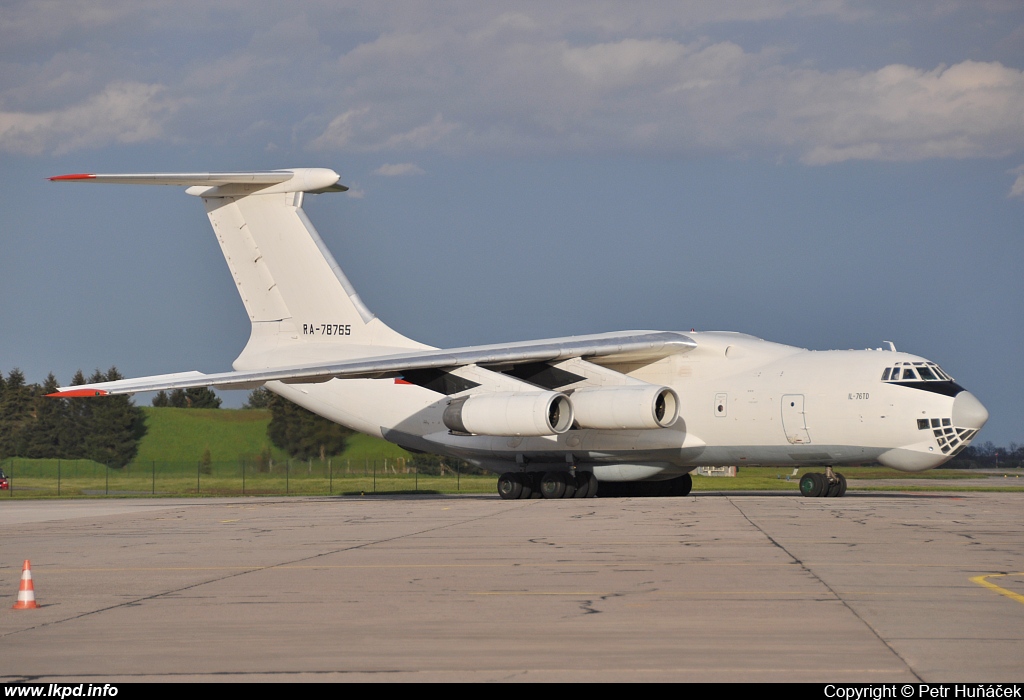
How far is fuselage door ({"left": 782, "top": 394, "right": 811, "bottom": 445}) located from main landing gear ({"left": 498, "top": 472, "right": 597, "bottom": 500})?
4496 mm

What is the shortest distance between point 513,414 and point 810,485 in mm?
6206

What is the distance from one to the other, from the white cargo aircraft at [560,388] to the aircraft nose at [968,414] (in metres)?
0.03

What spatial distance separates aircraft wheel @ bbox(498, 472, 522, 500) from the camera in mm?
24125

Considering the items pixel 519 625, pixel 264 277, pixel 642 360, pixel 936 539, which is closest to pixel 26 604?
pixel 519 625

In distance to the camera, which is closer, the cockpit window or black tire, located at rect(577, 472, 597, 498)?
the cockpit window

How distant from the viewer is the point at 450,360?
22.4 meters

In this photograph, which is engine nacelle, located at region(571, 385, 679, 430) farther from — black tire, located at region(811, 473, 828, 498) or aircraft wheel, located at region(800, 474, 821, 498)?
black tire, located at region(811, 473, 828, 498)

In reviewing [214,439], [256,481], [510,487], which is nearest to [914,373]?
[510,487]

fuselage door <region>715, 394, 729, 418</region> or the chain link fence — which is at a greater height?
fuselage door <region>715, 394, 729, 418</region>

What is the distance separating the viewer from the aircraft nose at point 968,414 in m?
20.4

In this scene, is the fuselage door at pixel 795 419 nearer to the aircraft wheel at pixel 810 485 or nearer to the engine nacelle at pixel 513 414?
the aircraft wheel at pixel 810 485

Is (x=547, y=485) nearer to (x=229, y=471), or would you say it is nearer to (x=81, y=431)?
(x=229, y=471)

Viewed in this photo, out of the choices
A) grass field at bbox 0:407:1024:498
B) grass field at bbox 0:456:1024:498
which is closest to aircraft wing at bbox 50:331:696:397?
grass field at bbox 0:407:1024:498
